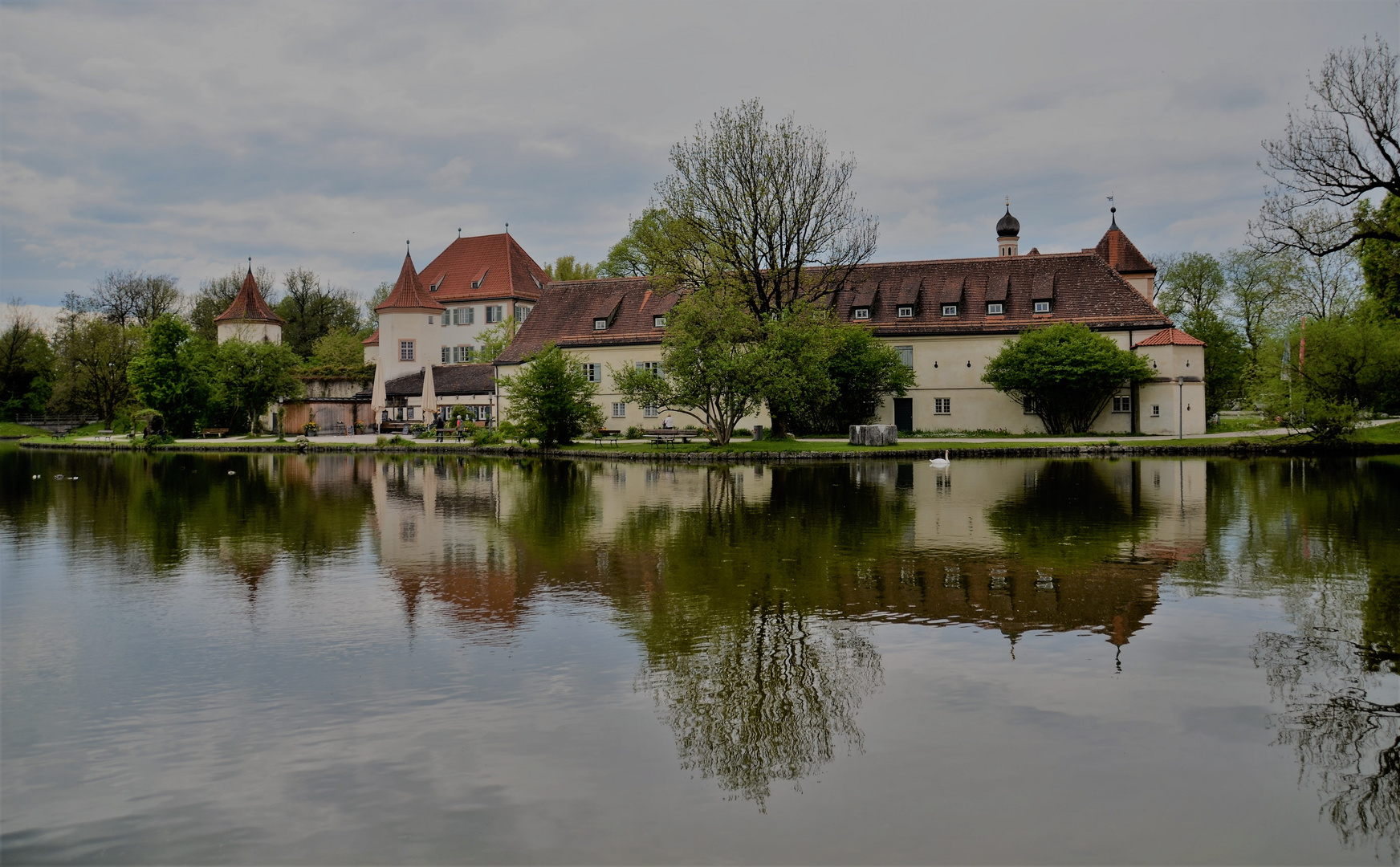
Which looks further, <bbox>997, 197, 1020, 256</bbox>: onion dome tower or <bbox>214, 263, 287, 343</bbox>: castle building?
<bbox>214, 263, 287, 343</bbox>: castle building

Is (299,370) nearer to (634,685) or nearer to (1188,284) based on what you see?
(1188,284)

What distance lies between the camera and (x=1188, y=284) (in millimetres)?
73875

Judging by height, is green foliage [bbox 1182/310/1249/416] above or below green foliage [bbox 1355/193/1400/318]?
below

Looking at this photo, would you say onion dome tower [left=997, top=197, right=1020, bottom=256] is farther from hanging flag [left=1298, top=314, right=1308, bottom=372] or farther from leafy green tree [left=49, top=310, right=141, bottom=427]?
leafy green tree [left=49, top=310, right=141, bottom=427]

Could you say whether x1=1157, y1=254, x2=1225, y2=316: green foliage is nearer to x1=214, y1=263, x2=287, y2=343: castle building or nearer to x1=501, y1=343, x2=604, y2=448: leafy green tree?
x1=501, y1=343, x2=604, y2=448: leafy green tree

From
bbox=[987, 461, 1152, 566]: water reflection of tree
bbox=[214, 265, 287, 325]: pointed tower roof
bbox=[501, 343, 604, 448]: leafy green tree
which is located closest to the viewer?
bbox=[987, 461, 1152, 566]: water reflection of tree

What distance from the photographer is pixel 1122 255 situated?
200ft

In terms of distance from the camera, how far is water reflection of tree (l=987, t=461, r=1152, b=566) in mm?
14844

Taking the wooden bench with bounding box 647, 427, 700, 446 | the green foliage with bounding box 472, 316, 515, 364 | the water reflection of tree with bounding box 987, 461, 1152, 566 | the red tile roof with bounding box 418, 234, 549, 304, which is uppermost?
the red tile roof with bounding box 418, 234, 549, 304

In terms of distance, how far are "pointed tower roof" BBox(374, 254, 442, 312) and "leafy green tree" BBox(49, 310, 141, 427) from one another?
19941mm

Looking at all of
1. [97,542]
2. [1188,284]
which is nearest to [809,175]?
[97,542]

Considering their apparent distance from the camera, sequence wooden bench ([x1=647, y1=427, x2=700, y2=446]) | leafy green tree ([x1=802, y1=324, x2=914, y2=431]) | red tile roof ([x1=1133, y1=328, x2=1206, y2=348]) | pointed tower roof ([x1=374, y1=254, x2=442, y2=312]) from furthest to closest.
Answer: pointed tower roof ([x1=374, y1=254, x2=442, y2=312]) → leafy green tree ([x1=802, y1=324, x2=914, y2=431]) → wooden bench ([x1=647, y1=427, x2=700, y2=446]) → red tile roof ([x1=1133, y1=328, x2=1206, y2=348])

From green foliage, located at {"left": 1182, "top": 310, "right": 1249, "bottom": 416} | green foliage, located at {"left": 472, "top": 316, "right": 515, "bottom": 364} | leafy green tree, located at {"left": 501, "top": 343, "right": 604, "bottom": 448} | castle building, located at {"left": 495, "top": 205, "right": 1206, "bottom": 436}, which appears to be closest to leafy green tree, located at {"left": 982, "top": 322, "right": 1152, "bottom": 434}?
castle building, located at {"left": 495, "top": 205, "right": 1206, "bottom": 436}

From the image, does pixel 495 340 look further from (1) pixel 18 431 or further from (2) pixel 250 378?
(1) pixel 18 431
